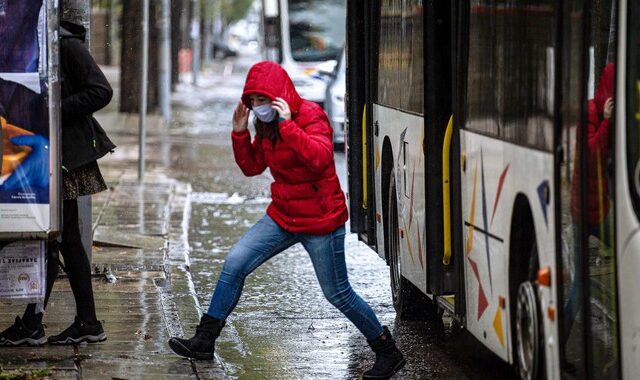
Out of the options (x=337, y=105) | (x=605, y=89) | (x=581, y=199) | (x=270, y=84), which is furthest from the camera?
(x=337, y=105)

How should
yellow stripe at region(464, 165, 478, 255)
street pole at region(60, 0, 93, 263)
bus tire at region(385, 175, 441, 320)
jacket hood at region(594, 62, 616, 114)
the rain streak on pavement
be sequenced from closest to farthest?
jacket hood at region(594, 62, 616, 114) < yellow stripe at region(464, 165, 478, 255) < the rain streak on pavement < bus tire at region(385, 175, 441, 320) < street pole at region(60, 0, 93, 263)

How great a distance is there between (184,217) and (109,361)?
7.16 meters

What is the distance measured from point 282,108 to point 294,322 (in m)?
2.49

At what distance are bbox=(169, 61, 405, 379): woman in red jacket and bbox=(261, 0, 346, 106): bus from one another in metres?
19.1

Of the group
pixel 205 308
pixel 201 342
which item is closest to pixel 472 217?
pixel 201 342

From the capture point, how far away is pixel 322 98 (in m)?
25.8

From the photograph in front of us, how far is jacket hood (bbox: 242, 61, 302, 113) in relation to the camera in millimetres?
7055

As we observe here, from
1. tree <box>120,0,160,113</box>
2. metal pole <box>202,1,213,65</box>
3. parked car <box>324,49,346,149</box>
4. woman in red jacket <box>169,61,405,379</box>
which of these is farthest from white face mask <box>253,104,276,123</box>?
metal pole <box>202,1,213,65</box>

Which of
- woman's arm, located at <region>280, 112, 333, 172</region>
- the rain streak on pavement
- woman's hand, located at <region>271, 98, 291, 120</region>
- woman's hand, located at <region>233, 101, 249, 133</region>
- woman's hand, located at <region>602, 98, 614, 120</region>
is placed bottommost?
the rain streak on pavement

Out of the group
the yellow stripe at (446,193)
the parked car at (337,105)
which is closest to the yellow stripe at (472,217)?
the yellow stripe at (446,193)

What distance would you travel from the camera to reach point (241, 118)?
287 inches

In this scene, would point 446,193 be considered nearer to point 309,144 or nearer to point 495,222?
point 309,144

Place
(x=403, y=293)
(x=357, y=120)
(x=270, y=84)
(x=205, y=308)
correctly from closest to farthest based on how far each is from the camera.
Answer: (x=270, y=84) → (x=403, y=293) → (x=205, y=308) → (x=357, y=120)

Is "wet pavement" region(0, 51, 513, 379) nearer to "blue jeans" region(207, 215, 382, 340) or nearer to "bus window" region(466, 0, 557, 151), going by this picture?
"blue jeans" region(207, 215, 382, 340)
